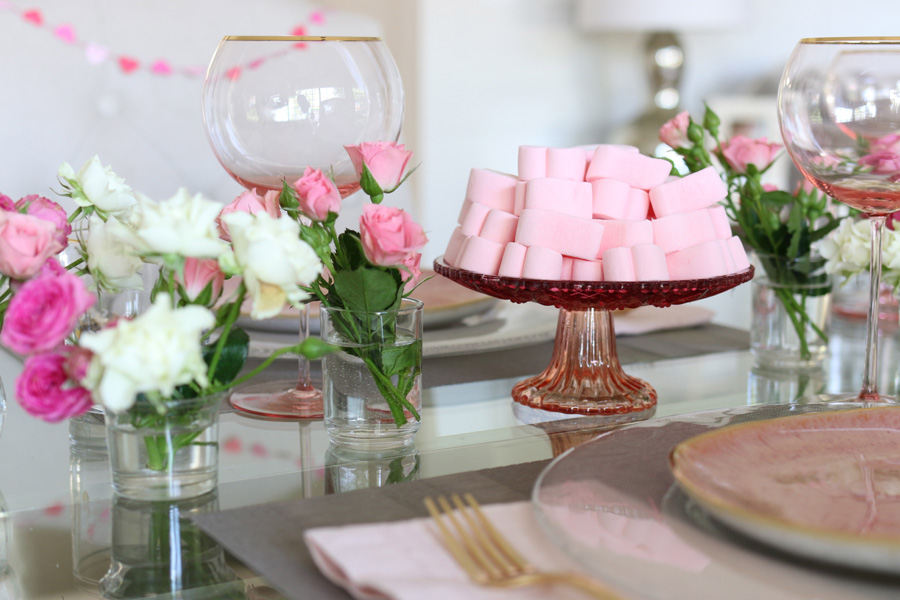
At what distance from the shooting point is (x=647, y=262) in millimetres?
699

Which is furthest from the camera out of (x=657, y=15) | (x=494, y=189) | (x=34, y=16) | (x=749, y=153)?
(x=657, y=15)

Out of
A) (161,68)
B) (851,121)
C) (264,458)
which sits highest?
(161,68)

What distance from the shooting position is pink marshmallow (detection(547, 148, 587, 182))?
2.42 feet

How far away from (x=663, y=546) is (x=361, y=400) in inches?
11.3

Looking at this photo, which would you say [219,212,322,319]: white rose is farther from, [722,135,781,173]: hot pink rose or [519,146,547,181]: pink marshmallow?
[722,135,781,173]: hot pink rose

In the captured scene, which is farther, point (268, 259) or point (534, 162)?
point (534, 162)

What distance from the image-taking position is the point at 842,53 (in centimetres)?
70

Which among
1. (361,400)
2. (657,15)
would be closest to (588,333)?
(361,400)

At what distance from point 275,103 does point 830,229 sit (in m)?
0.53

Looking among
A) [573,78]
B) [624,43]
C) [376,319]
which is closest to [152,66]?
[573,78]

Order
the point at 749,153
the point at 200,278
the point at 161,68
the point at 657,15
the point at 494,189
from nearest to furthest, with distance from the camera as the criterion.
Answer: the point at 200,278 < the point at 494,189 < the point at 749,153 < the point at 161,68 < the point at 657,15

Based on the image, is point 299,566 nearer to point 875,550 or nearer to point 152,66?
point 875,550

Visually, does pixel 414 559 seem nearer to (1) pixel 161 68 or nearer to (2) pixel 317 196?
(2) pixel 317 196

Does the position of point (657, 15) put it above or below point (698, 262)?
above
